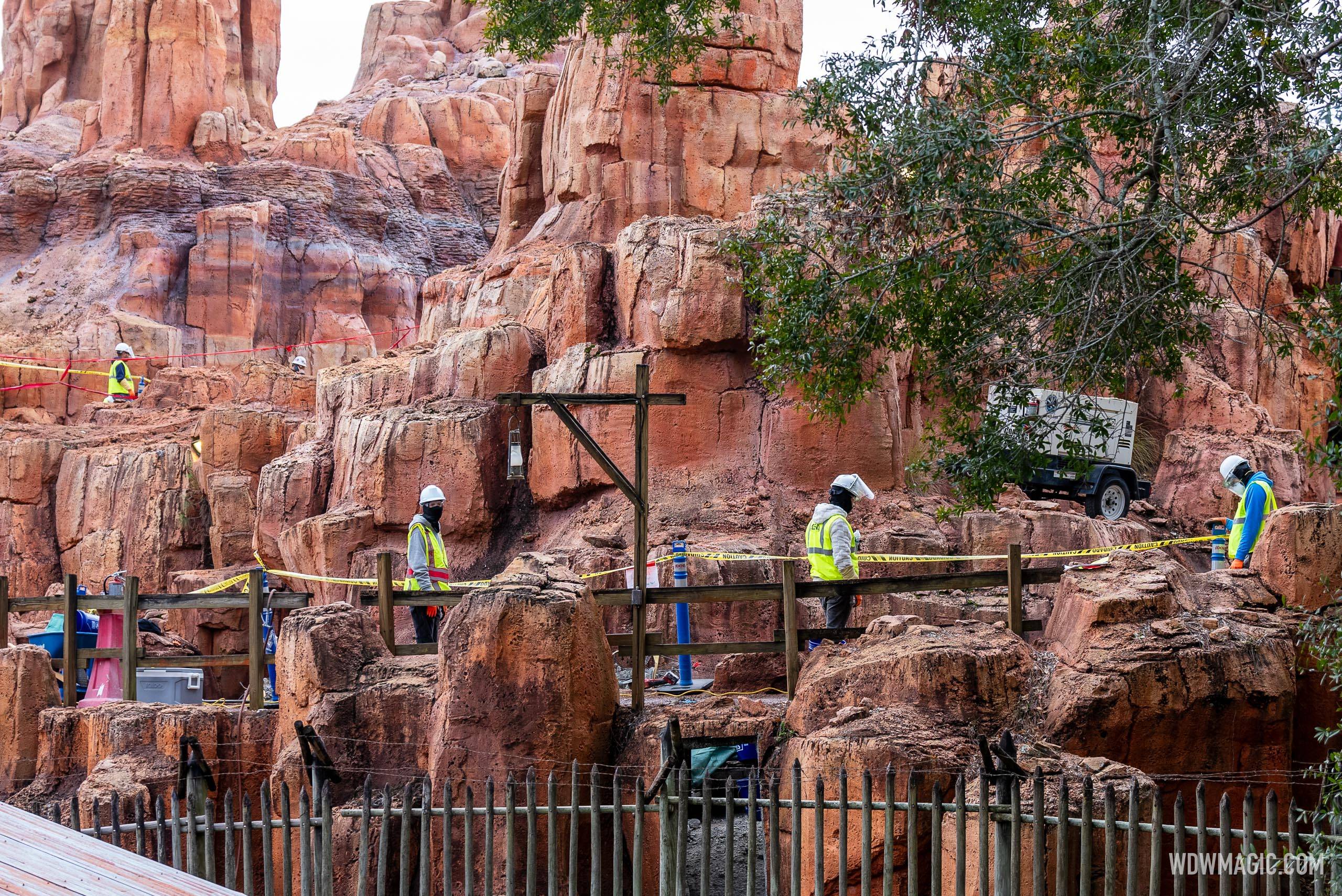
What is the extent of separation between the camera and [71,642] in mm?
13180

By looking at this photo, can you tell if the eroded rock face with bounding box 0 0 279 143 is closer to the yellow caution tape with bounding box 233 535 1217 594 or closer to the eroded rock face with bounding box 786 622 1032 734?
the yellow caution tape with bounding box 233 535 1217 594

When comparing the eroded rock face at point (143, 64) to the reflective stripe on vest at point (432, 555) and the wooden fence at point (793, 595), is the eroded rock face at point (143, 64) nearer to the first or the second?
the reflective stripe on vest at point (432, 555)

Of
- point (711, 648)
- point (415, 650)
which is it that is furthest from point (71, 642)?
point (711, 648)

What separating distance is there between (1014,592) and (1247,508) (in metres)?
2.43

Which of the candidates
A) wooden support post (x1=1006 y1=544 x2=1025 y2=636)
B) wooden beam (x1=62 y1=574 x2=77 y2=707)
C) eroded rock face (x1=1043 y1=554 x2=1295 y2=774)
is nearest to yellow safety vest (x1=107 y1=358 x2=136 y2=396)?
wooden beam (x1=62 y1=574 x2=77 y2=707)

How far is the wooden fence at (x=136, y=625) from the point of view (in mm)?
12477

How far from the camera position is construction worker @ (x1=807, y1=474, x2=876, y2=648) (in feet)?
42.0

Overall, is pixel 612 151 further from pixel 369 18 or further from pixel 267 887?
pixel 369 18

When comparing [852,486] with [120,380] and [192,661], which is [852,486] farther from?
[120,380]

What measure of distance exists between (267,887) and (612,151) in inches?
721

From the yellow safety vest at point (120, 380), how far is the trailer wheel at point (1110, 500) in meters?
21.1

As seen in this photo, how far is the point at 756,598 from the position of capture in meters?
11.3

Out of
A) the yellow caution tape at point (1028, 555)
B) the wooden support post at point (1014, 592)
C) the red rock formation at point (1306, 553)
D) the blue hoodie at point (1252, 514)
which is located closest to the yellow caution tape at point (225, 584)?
the yellow caution tape at point (1028, 555)

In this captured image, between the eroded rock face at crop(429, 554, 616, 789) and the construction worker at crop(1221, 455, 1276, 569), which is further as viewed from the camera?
the construction worker at crop(1221, 455, 1276, 569)
